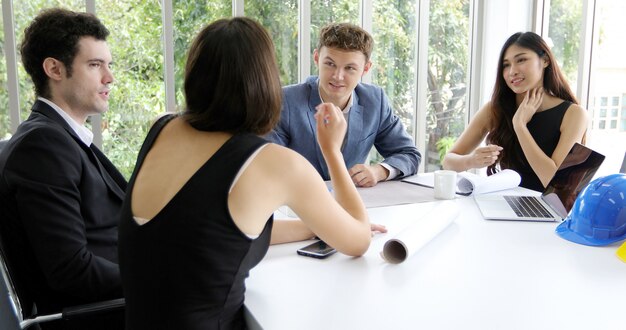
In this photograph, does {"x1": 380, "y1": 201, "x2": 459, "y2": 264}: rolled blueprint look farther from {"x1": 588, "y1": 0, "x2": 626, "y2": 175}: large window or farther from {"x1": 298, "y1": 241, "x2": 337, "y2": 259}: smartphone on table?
{"x1": 588, "y1": 0, "x2": 626, "y2": 175}: large window

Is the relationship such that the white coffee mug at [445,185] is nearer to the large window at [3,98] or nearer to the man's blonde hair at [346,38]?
the man's blonde hair at [346,38]

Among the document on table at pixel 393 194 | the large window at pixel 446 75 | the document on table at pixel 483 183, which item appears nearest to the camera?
the document on table at pixel 393 194

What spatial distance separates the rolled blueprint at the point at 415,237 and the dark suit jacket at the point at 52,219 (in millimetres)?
727

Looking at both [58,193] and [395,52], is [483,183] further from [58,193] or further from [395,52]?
[395,52]

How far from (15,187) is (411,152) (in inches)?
67.7

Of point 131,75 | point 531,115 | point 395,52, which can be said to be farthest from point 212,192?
point 395,52

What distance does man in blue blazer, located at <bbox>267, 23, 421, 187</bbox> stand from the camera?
251 centimetres

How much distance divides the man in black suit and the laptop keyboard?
128 centimetres

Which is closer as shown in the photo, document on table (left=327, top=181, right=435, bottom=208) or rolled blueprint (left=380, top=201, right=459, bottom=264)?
rolled blueprint (left=380, top=201, right=459, bottom=264)

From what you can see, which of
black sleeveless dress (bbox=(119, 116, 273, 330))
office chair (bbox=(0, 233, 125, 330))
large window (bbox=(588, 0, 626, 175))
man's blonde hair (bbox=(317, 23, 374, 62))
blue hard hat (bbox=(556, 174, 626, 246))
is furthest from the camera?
large window (bbox=(588, 0, 626, 175))

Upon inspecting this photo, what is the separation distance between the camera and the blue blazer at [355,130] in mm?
2543

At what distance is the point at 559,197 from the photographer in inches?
73.9

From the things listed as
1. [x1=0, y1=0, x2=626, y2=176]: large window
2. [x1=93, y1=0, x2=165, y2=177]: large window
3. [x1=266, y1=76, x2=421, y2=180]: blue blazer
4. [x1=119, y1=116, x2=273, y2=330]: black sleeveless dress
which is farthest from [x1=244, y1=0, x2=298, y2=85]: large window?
[x1=119, y1=116, x2=273, y2=330]: black sleeveless dress

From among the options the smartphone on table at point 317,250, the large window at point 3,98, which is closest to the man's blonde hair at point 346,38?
the smartphone on table at point 317,250
